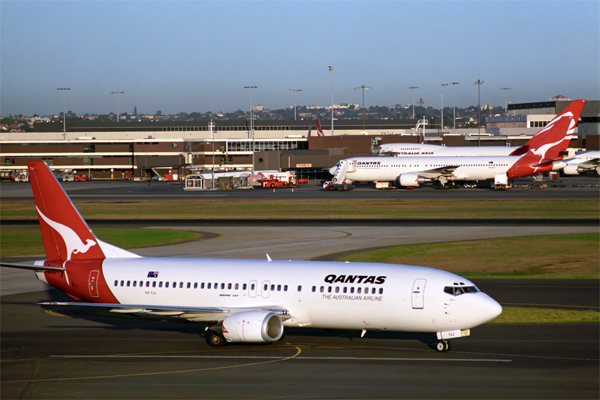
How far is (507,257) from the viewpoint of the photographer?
52469 millimetres

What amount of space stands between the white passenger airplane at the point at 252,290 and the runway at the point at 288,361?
4.37ft

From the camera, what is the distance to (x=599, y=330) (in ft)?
103

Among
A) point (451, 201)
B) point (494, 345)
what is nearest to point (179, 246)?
point (494, 345)

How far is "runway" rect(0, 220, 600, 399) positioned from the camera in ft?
74.1

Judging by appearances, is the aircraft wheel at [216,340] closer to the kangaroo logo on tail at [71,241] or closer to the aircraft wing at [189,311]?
the aircraft wing at [189,311]

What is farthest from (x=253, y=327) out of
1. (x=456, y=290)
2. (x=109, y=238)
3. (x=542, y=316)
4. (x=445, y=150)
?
(x=445, y=150)

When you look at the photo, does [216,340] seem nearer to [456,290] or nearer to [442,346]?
[442,346]

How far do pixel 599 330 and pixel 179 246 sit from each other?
3853cm

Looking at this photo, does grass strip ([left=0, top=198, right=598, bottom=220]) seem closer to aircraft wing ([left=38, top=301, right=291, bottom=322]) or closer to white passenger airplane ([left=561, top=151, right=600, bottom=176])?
aircraft wing ([left=38, top=301, right=291, bottom=322])

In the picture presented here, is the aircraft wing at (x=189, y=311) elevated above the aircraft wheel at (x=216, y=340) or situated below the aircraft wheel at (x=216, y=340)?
above

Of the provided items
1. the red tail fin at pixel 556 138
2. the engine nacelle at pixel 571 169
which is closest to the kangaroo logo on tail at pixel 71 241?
the red tail fin at pixel 556 138

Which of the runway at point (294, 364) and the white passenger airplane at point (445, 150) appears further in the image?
the white passenger airplane at point (445, 150)

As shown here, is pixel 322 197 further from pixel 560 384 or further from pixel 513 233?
pixel 560 384

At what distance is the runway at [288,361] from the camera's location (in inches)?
890
